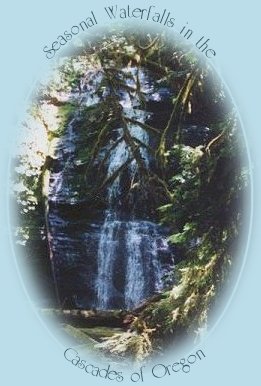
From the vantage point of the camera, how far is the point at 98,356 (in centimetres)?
379

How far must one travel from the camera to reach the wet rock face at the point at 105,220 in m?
3.79

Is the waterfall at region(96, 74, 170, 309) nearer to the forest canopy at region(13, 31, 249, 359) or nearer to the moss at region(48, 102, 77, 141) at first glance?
the forest canopy at region(13, 31, 249, 359)

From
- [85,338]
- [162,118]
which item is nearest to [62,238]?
[85,338]

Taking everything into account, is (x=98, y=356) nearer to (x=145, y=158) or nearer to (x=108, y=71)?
(x=145, y=158)

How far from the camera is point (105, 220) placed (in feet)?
12.5

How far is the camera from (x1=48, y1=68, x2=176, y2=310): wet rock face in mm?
3787

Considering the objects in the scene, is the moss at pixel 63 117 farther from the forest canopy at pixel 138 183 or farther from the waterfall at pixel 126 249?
the waterfall at pixel 126 249

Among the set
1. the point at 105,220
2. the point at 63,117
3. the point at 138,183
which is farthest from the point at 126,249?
the point at 63,117

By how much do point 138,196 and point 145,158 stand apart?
0.74 ft

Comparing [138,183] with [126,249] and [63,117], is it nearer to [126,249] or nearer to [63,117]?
[126,249]

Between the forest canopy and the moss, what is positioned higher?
the moss

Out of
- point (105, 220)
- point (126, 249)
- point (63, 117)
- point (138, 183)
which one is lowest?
point (126, 249)

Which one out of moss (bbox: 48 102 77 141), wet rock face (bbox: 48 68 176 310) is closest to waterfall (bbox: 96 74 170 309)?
wet rock face (bbox: 48 68 176 310)

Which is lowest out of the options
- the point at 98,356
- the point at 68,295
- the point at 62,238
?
the point at 98,356
